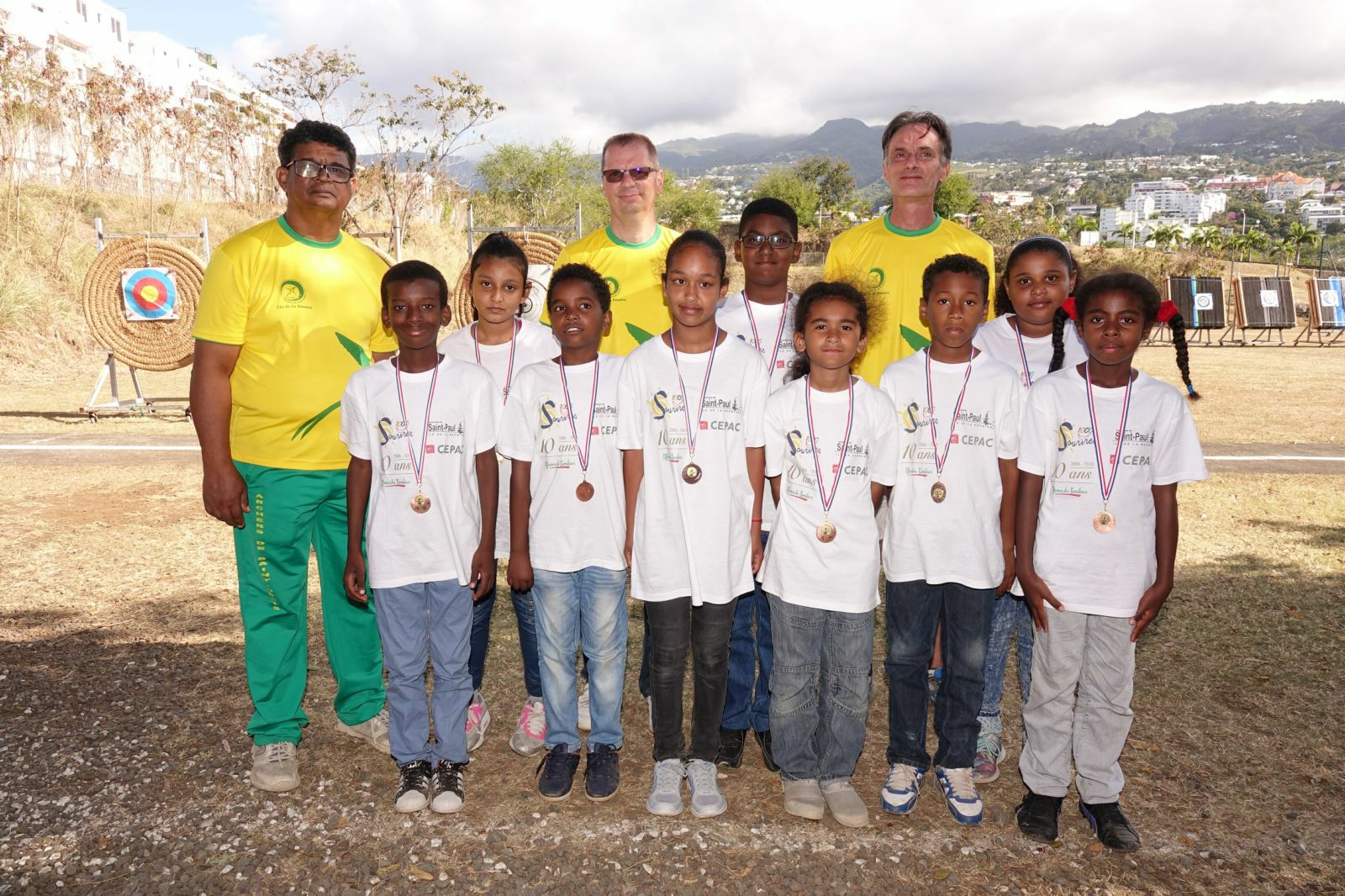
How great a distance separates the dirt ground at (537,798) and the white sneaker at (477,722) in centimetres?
7

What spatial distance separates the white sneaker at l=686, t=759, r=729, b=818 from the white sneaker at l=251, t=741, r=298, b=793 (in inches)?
→ 61.4

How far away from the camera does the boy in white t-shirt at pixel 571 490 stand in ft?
10.8

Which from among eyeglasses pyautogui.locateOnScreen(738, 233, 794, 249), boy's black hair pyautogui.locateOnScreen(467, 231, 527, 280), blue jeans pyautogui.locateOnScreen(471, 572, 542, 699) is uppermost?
boy's black hair pyautogui.locateOnScreen(467, 231, 527, 280)

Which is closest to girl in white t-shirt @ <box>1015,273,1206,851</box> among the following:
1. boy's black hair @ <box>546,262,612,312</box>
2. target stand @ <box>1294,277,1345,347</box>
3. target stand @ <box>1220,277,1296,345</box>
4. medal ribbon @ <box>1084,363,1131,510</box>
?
medal ribbon @ <box>1084,363,1131,510</box>

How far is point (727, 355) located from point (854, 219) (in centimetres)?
5849

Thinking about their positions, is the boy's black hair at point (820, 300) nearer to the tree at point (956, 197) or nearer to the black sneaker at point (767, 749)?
the black sneaker at point (767, 749)

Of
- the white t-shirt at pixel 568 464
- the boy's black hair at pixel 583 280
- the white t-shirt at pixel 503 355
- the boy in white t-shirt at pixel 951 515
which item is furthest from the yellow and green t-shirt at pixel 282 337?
the boy in white t-shirt at pixel 951 515

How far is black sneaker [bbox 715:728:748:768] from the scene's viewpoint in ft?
12.0

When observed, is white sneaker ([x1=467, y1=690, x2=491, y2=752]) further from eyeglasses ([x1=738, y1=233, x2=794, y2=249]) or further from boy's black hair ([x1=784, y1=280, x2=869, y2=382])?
eyeglasses ([x1=738, y1=233, x2=794, y2=249])

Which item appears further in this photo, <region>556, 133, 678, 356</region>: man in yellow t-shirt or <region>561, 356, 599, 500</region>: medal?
<region>556, 133, 678, 356</region>: man in yellow t-shirt

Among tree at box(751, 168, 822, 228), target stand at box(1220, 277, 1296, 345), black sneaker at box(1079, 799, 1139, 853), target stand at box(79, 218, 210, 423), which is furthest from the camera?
tree at box(751, 168, 822, 228)

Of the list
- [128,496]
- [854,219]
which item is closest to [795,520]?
[128,496]

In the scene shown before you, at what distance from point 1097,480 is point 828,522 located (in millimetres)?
934

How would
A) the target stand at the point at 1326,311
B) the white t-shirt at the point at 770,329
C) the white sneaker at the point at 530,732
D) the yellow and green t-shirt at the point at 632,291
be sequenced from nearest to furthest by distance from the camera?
1. the white t-shirt at the point at 770,329
2. the white sneaker at the point at 530,732
3. the yellow and green t-shirt at the point at 632,291
4. the target stand at the point at 1326,311
